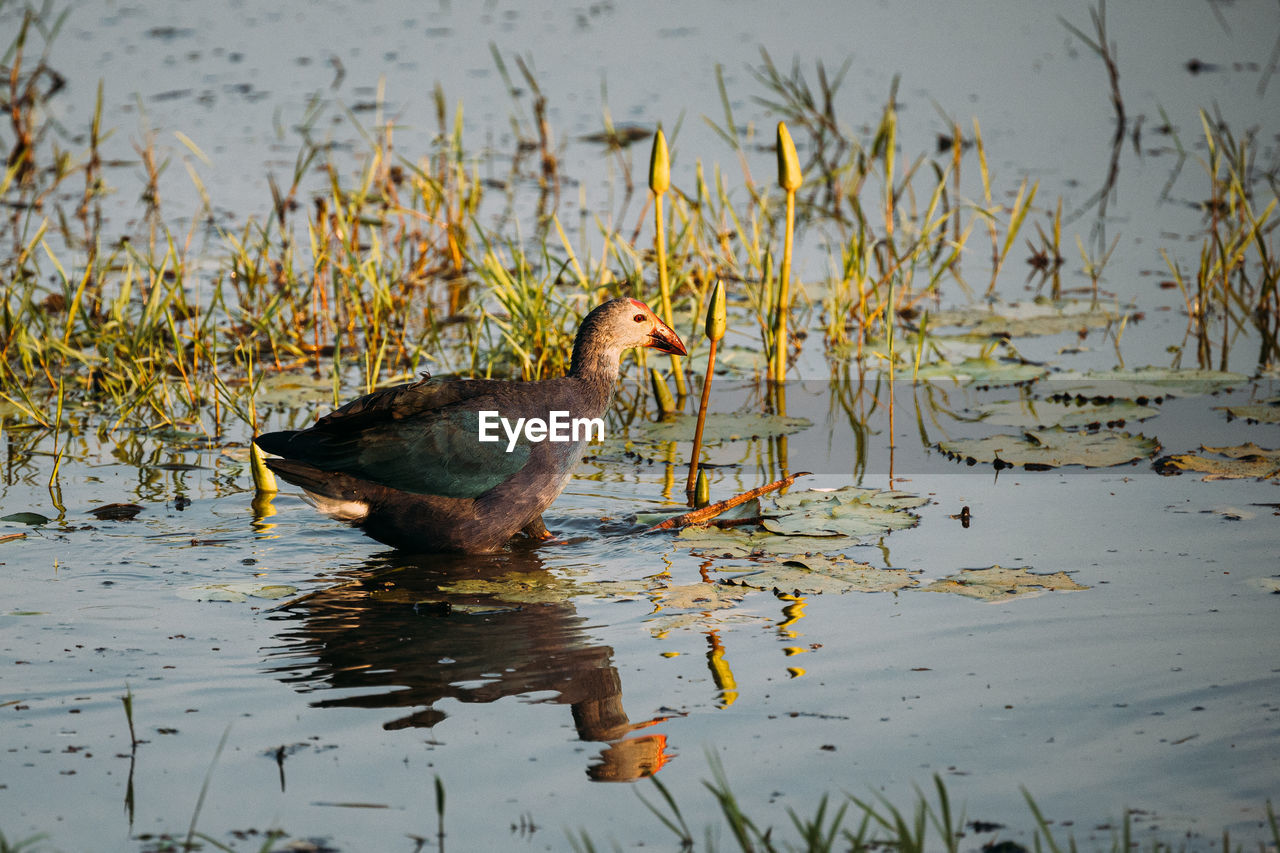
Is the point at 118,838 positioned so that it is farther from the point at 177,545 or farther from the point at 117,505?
the point at 117,505

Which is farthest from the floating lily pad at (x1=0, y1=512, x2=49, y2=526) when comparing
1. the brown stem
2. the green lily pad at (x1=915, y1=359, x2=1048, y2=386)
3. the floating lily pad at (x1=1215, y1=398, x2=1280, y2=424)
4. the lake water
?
the floating lily pad at (x1=1215, y1=398, x2=1280, y2=424)

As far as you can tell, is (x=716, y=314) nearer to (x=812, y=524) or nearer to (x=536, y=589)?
(x=812, y=524)

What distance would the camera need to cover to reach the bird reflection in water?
12.4 ft

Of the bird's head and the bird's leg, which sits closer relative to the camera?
the bird's leg

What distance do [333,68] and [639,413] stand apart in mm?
7161

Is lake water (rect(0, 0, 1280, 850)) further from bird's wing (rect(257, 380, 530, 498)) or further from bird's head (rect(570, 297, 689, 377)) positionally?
bird's head (rect(570, 297, 689, 377))

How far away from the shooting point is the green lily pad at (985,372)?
6.93 m

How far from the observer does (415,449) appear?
5.09 m

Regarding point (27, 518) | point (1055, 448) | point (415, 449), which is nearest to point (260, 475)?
point (27, 518)

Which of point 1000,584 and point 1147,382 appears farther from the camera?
point 1147,382

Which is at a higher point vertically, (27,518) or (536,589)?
(27,518)

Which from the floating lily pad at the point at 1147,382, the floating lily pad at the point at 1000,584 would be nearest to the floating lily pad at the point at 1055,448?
the floating lily pad at the point at 1147,382

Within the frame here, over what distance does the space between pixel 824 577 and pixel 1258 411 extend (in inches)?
110

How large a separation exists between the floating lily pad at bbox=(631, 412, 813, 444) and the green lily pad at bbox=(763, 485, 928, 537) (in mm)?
771
